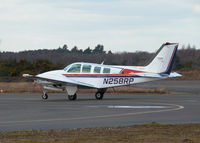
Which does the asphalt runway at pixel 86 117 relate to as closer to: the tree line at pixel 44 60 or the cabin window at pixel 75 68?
the cabin window at pixel 75 68

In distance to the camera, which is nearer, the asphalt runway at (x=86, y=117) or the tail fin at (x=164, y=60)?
the asphalt runway at (x=86, y=117)

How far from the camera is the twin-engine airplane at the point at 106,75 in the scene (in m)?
34.2

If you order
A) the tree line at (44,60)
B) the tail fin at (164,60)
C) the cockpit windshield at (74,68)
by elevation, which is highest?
the tail fin at (164,60)

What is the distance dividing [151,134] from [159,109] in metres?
10.3

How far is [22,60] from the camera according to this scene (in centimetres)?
7512

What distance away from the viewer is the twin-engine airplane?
3422 cm

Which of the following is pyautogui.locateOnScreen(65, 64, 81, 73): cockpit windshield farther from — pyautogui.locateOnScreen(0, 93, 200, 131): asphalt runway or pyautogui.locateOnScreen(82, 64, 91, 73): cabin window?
pyautogui.locateOnScreen(0, 93, 200, 131): asphalt runway

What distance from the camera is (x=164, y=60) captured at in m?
34.4

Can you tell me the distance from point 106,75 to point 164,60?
382 cm

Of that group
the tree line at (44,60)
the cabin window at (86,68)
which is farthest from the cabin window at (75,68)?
the tree line at (44,60)

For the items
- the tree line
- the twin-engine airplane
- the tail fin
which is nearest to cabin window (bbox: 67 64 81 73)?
the twin-engine airplane

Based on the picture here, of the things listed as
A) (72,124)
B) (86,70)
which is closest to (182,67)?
(86,70)

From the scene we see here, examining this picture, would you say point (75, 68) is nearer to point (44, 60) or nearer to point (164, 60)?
point (164, 60)

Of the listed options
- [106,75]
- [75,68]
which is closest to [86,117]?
[106,75]
